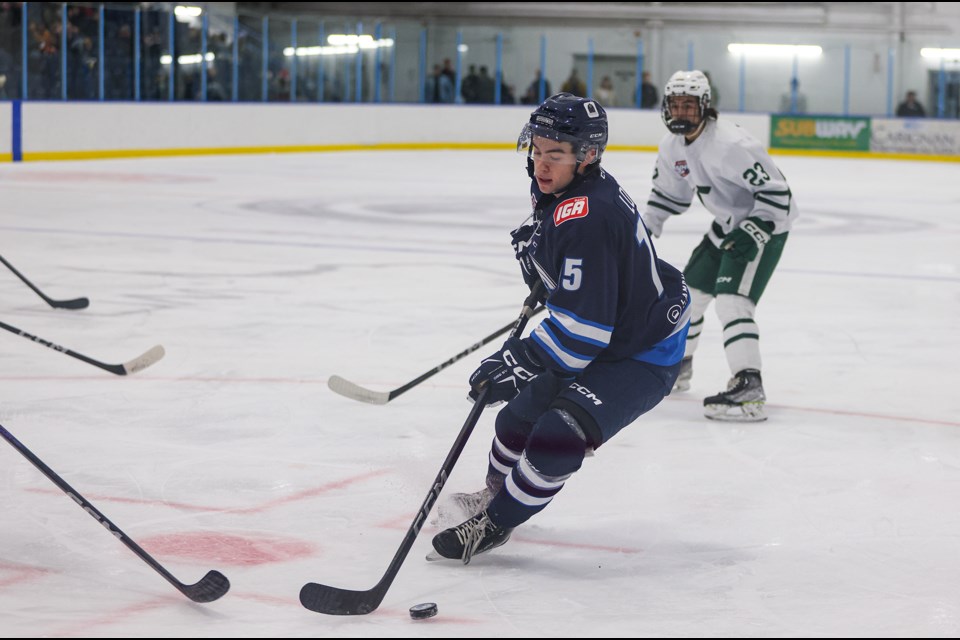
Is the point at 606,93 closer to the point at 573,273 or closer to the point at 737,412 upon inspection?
the point at 737,412

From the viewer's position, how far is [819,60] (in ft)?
71.3

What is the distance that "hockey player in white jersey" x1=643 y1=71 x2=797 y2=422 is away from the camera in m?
3.90

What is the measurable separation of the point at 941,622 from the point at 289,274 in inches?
188

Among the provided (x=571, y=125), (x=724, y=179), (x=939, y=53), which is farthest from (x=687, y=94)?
(x=939, y=53)

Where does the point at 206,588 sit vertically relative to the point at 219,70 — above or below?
below

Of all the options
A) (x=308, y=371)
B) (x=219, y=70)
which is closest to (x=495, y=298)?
(x=308, y=371)

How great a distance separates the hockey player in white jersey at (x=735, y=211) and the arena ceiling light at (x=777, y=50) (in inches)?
739

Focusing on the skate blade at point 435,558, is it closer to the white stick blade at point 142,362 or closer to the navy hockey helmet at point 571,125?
the navy hockey helmet at point 571,125

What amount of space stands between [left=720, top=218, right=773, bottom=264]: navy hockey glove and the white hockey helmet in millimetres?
343

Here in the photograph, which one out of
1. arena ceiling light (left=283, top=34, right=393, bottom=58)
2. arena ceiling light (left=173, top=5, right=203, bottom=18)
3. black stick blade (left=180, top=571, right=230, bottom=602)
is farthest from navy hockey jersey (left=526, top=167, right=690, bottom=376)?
arena ceiling light (left=283, top=34, right=393, bottom=58)

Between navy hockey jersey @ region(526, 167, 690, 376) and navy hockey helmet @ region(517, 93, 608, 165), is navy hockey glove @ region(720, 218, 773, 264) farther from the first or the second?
navy hockey helmet @ region(517, 93, 608, 165)

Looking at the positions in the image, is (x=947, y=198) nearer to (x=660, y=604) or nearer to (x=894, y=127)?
(x=894, y=127)

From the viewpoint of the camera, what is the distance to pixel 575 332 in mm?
2328

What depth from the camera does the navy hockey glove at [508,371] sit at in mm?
2408
